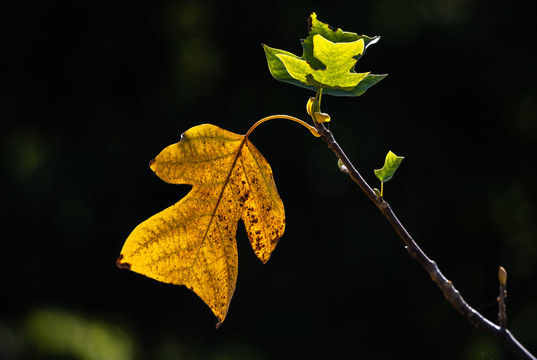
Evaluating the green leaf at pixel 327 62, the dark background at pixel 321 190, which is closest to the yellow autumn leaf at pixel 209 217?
the green leaf at pixel 327 62

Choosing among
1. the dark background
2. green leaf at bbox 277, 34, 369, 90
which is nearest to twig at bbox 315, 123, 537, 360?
green leaf at bbox 277, 34, 369, 90

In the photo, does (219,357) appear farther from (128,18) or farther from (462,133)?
(128,18)

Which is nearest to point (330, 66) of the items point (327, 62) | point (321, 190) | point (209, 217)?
point (327, 62)

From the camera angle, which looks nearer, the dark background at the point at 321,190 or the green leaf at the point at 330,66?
the green leaf at the point at 330,66

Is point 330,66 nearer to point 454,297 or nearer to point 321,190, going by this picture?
point 454,297

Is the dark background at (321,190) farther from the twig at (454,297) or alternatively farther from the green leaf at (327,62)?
the twig at (454,297)

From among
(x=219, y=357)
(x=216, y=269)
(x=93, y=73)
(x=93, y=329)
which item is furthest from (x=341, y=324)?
(x=216, y=269)
